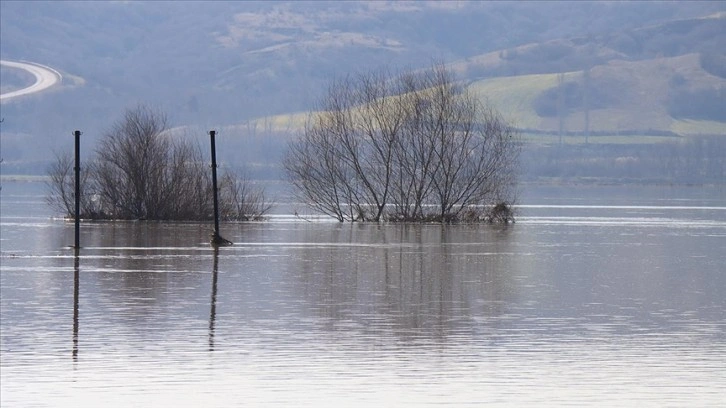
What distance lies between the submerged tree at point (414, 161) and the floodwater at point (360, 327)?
19.3 meters

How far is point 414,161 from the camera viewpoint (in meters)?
60.2

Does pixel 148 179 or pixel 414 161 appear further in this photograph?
pixel 148 179

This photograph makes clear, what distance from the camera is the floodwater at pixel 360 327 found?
564 inches

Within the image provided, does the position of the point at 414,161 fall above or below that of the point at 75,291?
above

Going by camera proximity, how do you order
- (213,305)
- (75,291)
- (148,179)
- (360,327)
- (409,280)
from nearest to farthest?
(360,327) → (213,305) → (75,291) → (409,280) → (148,179)

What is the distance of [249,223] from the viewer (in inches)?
2383

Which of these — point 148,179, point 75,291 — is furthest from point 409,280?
point 148,179

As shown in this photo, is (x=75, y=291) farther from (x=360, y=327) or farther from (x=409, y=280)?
(x=360, y=327)

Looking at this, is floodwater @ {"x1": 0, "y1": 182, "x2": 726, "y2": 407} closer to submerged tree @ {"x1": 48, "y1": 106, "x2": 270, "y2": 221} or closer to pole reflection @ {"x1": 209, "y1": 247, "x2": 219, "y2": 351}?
pole reflection @ {"x1": 209, "y1": 247, "x2": 219, "y2": 351}

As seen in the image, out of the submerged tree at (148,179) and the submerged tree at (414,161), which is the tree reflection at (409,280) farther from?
the submerged tree at (148,179)

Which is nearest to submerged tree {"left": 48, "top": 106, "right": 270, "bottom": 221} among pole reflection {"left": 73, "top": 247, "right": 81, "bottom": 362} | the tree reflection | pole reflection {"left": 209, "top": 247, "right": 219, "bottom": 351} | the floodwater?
the tree reflection

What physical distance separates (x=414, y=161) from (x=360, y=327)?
40.7m

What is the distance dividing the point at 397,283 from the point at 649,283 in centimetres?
501

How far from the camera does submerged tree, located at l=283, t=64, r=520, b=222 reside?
60094 millimetres
